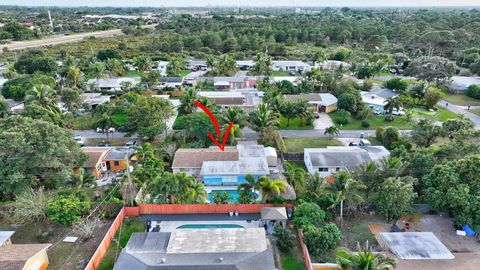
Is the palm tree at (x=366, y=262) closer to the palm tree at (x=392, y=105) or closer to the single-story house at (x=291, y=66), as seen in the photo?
the palm tree at (x=392, y=105)

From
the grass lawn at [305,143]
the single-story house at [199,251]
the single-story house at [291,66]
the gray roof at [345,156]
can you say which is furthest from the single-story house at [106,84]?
the single-story house at [199,251]

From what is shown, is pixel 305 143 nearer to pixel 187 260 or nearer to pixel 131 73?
pixel 187 260

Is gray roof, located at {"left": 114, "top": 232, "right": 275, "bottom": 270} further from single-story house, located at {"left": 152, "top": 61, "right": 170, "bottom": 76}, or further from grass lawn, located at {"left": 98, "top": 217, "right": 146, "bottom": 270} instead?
single-story house, located at {"left": 152, "top": 61, "right": 170, "bottom": 76}

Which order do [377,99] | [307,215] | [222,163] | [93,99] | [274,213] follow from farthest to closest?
[93,99]
[377,99]
[222,163]
[274,213]
[307,215]

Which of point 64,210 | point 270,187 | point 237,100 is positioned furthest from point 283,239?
point 237,100

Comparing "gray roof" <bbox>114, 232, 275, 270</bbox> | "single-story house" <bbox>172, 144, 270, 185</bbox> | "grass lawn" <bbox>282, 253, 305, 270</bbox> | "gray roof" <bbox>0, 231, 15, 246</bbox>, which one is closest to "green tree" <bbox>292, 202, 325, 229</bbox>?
"grass lawn" <bbox>282, 253, 305, 270</bbox>

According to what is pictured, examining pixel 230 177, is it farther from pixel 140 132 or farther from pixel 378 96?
pixel 378 96

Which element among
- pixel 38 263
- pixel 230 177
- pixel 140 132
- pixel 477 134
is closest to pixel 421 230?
pixel 477 134
